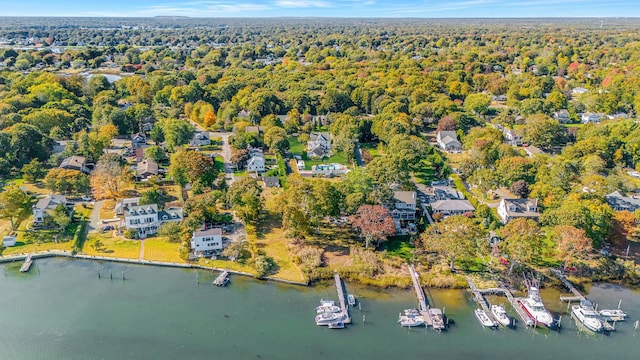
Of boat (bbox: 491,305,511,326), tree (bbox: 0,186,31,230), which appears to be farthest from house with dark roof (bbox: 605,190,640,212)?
tree (bbox: 0,186,31,230)

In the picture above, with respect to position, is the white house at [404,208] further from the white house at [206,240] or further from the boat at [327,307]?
the white house at [206,240]

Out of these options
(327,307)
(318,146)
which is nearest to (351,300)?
(327,307)

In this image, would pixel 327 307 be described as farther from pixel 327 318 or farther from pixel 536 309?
pixel 536 309

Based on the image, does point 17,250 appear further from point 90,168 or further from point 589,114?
point 589,114

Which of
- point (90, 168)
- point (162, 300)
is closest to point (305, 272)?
point (162, 300)

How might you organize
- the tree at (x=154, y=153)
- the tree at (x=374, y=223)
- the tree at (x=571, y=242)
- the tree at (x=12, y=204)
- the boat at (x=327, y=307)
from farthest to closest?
the tree at (x=154, y=153) < the tree at (x=12, y=204) < the tree at (x=374, y=223) < the tree at (x=571, y=242) < the boat at (x=327, y=307)

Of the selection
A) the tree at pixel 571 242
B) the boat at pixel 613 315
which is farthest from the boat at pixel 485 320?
the tree at pixel 571 242

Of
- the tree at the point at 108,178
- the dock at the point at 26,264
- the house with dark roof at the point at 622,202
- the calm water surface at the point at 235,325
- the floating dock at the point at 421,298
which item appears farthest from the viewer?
the tree at the point at 108,178
